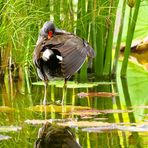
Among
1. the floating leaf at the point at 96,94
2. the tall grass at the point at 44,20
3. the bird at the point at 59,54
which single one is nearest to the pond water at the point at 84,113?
the floating leaf at the point at 96,94

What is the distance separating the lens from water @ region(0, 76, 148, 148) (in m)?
2.74

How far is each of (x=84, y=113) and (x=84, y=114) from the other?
43 millimetres

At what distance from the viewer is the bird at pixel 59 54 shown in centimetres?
394

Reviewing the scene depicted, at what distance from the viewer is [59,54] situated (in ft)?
12.9

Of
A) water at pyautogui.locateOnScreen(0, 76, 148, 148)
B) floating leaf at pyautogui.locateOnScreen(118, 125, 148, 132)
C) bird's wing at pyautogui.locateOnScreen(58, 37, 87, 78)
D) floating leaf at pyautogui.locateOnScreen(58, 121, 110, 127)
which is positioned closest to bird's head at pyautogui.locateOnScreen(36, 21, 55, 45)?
bird's wing at pyautogui.locateOnScreen(58, 37, 87, 78)

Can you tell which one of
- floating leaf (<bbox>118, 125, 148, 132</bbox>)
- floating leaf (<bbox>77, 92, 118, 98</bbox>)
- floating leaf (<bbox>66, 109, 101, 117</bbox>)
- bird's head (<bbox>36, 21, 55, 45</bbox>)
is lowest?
floating leaf (<bbox>77, 92, 118, 98</bbox>)

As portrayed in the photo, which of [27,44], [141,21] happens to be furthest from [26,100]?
[141,21]

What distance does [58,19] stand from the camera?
19.5ft

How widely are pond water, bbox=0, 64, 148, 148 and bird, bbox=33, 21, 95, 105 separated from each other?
9.1 inches

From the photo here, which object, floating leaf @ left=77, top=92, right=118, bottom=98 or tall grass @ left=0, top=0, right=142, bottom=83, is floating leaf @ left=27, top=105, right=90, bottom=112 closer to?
floating leaf @ left=77, top=92, right=118, bottom=98

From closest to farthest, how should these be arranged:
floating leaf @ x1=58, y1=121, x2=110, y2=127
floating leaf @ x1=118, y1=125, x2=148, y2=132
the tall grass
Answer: floating leaf @ x1=118, y1=125, x2=148, y2=132
floating leaf @ x1=58, y1=121, x2=110, y2=127
the tall grass

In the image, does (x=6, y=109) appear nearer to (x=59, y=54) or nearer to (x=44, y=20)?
(x=59, y=54)

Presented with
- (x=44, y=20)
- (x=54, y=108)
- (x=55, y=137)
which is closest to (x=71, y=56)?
(x=54, y=108)

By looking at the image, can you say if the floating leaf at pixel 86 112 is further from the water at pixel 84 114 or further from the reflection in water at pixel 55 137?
the reflection in water at pixel 55 137
